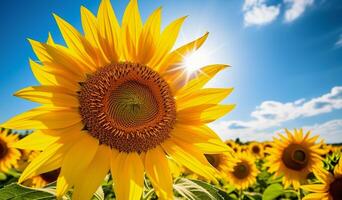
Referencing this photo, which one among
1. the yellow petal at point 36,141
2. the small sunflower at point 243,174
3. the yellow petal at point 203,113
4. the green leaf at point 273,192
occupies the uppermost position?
the yellow petal at point 203,113

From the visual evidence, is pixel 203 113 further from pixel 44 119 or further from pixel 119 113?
pixel 44 119

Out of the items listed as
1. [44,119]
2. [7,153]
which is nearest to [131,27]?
[44,119]

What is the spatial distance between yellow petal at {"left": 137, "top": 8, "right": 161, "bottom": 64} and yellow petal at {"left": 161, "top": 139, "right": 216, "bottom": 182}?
0.73 meters

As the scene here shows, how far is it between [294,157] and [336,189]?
→ 397 centimetres

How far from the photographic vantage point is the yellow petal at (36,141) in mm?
2584

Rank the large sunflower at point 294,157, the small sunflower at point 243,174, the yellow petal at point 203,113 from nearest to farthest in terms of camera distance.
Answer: the yellow petal at point 203,113
the large sunflower at point 294,157
the small sunflower at point 243,174

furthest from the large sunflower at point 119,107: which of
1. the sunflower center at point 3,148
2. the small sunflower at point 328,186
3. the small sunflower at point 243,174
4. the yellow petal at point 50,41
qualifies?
the sunflower center at point 3,148

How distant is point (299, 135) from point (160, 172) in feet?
21.5

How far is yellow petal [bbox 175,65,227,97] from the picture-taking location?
3113 millimetres

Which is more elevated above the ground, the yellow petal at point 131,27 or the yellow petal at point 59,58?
the yellow petal at point 131,27

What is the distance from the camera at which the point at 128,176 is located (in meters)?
2.73

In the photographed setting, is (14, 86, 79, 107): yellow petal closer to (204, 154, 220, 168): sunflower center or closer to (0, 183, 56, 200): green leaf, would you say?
(0, 183, 56, 200): green leaf

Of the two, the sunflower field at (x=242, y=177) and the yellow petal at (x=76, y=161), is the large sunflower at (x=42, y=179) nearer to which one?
the sunflower field at (x=242, y=177)

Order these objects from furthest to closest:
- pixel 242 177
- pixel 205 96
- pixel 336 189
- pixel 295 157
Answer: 1. pixel 242 177
2. pixel 295 157
3. pixel 336 189
4. pixel 205 96
